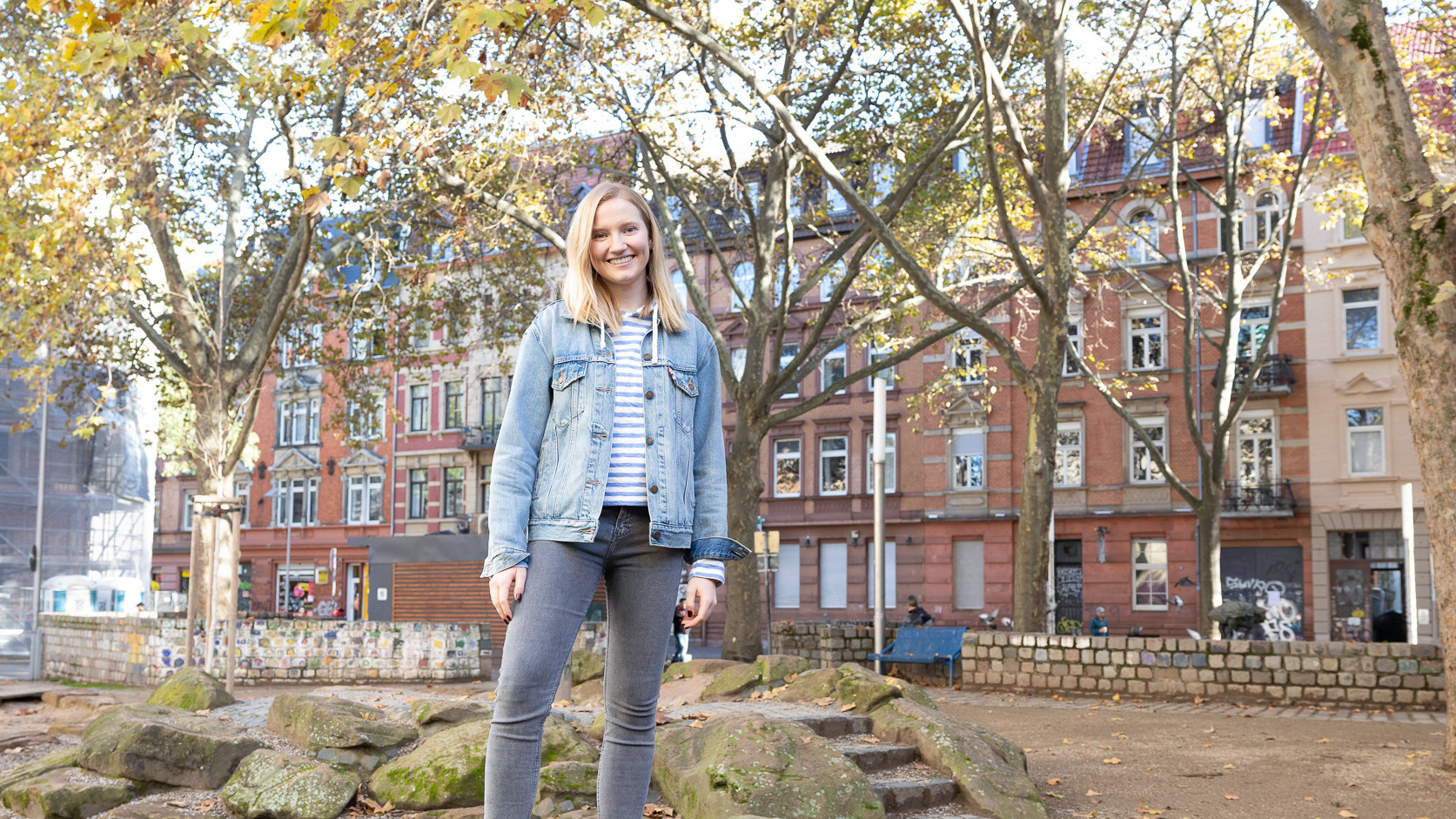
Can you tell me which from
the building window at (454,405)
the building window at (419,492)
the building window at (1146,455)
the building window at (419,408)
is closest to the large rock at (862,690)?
the building window at (1146,455)

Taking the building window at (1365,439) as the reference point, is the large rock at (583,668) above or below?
below

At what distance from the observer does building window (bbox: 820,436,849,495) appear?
37781 millimetres

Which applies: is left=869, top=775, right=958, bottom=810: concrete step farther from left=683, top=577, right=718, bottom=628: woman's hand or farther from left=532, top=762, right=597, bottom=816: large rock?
left=683, top=577, right=718, bottom=628: woman's hand

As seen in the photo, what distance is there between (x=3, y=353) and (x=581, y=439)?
14.9 m

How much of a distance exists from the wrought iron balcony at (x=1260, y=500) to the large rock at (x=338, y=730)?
2806cm

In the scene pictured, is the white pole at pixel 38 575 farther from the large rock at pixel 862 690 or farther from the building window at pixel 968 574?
the building window at pixel 968 574

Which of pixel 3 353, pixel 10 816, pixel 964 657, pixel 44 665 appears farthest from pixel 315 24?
pixel 44 665

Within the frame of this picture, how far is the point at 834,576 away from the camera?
37312 millimetres

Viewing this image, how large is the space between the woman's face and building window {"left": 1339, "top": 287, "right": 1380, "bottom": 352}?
3148cm

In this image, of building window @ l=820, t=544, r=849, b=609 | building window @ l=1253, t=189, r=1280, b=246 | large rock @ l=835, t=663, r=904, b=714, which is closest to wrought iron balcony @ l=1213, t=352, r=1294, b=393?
building window @ l=1253, t=189, r=1280, b=246

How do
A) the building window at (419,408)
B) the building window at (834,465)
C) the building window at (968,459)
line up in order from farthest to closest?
the building window at (419,408)
the building window at (834,465)
the building window at (968,459)

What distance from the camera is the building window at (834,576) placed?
37.0 m

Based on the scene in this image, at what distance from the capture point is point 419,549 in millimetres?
27734

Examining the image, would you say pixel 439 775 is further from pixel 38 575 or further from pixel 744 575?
pixel 38 575
